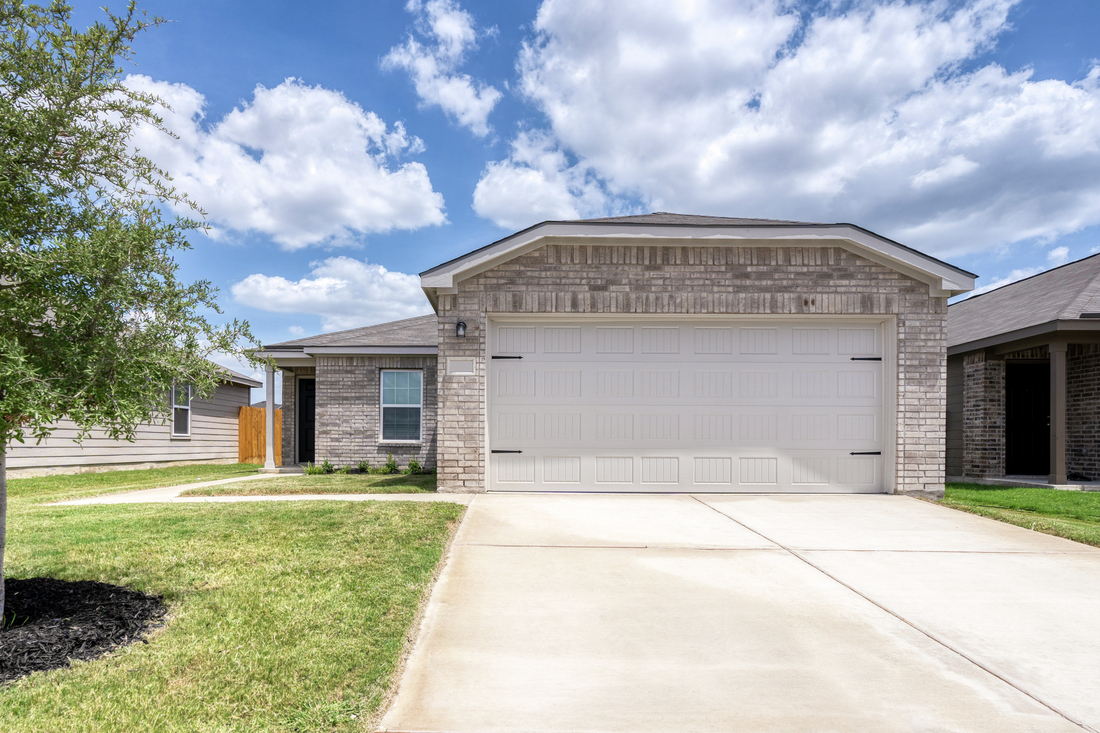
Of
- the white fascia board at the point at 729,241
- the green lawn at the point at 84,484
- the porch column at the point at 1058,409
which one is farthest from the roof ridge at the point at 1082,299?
the green lawn at the point at 84,484

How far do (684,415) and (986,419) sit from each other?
23.1ft

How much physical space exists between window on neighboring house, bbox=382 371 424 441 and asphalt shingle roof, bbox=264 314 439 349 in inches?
27.9

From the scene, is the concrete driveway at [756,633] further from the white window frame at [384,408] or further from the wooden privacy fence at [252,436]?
the wooden privacy fence at [252,436]

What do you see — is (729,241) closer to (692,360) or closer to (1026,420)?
(692,360)

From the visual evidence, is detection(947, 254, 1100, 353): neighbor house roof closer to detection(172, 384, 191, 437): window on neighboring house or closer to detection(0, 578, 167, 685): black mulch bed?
detection(0, 578, 167, 685): black mulch bed

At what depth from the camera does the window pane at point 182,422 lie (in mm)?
17453

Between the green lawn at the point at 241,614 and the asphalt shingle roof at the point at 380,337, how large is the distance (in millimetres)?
6889

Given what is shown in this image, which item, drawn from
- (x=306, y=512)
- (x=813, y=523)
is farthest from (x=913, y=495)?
(x=306, y=512)

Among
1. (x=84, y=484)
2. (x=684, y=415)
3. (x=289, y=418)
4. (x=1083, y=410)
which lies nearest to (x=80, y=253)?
(x=684, y=415)

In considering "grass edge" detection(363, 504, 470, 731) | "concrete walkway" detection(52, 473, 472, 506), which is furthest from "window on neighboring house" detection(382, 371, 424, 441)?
"grass edge" detection(363, 504, 470, 731)

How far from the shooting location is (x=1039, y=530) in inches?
251

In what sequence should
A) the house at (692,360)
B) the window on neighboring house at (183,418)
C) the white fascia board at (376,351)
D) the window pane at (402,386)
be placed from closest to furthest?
the house at (692,360), the white fascia board at (376,351), the window pane at (402,386), the window on neighboring house at (183,418)

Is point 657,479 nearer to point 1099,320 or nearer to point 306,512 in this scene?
point 306,512

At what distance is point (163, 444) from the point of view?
17.0 metres
